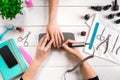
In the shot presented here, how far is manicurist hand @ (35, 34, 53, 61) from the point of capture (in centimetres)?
104

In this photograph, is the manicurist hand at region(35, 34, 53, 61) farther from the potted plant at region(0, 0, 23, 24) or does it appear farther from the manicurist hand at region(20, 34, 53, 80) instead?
the potted plant at region(0, 0, 23, 24)

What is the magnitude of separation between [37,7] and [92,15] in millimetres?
280

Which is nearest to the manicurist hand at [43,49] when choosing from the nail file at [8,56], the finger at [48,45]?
the finger at [48,45]

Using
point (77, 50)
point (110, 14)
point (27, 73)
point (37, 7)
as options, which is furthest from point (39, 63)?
point (110, 14)

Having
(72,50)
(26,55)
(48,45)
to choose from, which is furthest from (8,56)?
(72,50)

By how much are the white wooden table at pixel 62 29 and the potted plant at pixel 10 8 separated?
6 centimetres

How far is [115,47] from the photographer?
1.08m

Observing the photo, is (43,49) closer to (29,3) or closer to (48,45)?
(48,45)

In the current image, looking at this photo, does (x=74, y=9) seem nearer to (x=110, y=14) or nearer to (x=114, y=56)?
(x=110, y=14)

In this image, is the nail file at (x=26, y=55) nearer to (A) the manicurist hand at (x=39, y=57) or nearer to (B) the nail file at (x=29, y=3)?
(A) the manicurist hand at (x=39, y=57)

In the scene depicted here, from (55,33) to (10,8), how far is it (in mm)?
242

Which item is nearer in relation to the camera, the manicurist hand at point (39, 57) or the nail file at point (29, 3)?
the manicurist hand at point (39, 57)

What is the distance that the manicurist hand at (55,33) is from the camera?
1057 mm

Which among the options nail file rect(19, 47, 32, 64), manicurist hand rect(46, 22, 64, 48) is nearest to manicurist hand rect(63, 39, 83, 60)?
manicurist hand rect(46, 22, 64, 48)
